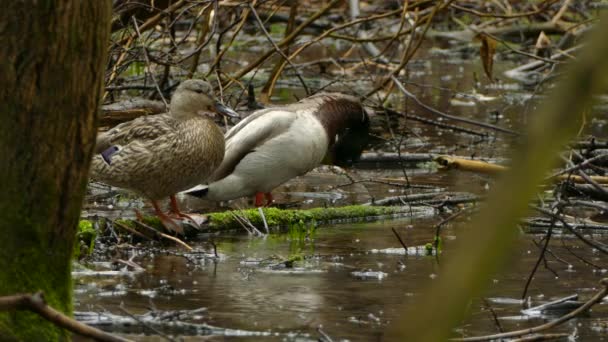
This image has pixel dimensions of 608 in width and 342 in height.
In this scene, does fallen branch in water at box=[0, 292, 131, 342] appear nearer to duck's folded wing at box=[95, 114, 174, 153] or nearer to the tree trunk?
the tree trunk

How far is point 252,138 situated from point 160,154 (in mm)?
1329

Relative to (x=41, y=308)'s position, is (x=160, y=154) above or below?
above

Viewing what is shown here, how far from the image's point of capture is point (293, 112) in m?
7.16

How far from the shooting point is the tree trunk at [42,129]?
2793 millimetres

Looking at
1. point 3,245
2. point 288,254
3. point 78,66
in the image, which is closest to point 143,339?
point 3,245

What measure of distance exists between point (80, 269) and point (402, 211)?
93.4 inches

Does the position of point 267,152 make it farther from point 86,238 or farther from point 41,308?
point 41,308

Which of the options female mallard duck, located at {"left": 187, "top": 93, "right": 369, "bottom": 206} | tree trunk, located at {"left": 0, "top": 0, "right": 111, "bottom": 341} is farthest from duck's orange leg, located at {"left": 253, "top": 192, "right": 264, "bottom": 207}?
tree trunk, located at {"left": 0, "top": 0, "right": 111, "bottom": 341}

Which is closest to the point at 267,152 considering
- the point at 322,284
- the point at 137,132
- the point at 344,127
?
the point at 344,127

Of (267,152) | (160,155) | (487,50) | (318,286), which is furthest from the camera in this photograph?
(487,50)

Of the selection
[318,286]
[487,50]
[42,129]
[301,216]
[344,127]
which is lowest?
[318,286]

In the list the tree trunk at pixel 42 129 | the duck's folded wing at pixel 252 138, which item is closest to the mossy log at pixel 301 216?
the duck's folded wing at pixel 252 138

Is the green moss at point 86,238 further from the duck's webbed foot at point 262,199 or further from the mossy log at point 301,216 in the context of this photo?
the duck's webbed foot at point 262,199

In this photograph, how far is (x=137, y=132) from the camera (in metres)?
5.89
